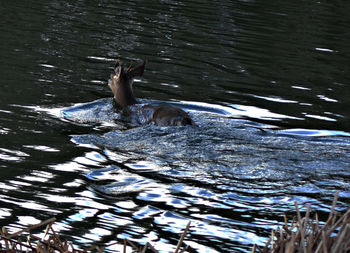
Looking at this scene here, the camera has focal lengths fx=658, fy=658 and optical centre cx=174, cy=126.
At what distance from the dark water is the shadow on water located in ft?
0.07

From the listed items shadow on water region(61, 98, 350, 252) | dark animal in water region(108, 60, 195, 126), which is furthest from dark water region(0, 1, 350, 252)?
dark animal in water region(108, 60, 195, 126)

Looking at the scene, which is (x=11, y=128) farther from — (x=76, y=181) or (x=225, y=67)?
(x=225, y=67)

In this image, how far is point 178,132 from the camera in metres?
9.08

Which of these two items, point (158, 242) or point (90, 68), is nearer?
point (158, 242)

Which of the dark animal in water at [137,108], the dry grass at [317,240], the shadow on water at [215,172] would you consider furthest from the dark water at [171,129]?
the dry grass at [317,240]

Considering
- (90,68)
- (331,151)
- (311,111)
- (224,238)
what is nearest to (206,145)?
(331,151)

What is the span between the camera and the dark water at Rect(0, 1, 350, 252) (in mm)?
6402

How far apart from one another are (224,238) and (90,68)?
8171mm

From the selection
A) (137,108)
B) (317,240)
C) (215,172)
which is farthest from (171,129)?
(317,240)

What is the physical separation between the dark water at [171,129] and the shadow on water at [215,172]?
21 millimetres

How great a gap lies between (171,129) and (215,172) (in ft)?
5.96

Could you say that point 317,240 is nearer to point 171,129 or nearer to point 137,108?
point 171,129

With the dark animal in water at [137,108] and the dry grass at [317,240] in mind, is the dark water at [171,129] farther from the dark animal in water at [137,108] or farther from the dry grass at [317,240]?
the dry grass at [317,240]

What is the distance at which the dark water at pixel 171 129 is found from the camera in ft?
21.0
